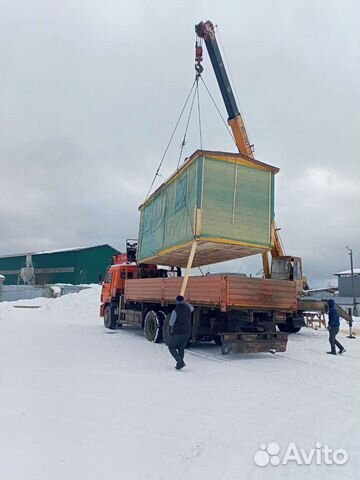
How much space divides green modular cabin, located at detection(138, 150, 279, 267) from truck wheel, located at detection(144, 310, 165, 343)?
210 cm

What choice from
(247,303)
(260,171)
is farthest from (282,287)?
(260,171)

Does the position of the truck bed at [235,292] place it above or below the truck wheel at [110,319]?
above

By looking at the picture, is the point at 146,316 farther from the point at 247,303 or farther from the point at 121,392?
the point at 121,392

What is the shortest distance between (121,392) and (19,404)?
1.34 meters

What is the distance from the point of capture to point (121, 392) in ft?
17.4

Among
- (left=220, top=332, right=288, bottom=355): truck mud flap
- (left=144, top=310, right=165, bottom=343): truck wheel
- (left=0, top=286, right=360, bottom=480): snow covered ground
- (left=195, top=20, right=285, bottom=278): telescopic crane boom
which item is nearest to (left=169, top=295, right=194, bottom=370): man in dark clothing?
(left=0, top=286, right=360, bottom=480): snow covered ground

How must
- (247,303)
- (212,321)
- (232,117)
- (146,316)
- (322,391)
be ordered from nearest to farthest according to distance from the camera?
1. (322,391)
2. (247,303)
3. (212,321)
4. (146,316)
5. (232,117)

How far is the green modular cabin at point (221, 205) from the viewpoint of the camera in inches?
320

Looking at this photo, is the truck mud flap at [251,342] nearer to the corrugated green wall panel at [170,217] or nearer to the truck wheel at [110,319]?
the corrugated green wall panel at [170,217]

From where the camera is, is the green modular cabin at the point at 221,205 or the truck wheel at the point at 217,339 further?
the truck wheel at the point at 217,339

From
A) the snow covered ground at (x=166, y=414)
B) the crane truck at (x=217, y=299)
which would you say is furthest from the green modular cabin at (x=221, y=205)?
the snow covered ground at (x=166, y=414)

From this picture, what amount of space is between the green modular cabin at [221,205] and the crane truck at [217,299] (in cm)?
83

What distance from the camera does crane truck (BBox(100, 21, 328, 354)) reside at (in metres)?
8.23

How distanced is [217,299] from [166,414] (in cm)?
374
